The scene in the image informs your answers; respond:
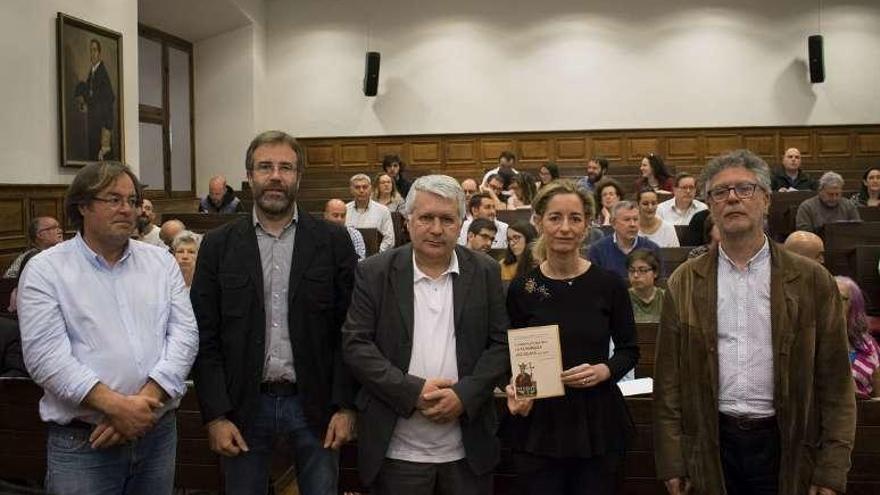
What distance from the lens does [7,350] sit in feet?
11.9

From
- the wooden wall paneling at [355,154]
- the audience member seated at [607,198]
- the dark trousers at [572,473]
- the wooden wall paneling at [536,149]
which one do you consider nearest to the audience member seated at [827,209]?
the audience member seated at [607,198]

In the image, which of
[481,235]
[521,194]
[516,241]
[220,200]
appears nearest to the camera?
[516,241]

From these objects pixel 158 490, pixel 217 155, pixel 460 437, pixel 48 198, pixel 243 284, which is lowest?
pixel 158 490

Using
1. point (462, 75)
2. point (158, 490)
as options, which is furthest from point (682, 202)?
point (462, 75)

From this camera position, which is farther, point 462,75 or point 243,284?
point 462,75

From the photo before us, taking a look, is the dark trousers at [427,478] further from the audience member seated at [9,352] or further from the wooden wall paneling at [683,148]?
the wooden wall paneling at [683,148]

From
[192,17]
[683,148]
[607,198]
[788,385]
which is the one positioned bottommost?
[788,385]

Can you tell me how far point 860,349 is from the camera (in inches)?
115

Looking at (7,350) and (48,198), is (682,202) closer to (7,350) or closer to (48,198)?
(7,350)

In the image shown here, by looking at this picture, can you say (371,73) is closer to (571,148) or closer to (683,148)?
(571,148)

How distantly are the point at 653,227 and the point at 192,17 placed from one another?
8.46 metres

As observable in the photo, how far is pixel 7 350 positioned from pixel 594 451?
→ 2781 mm

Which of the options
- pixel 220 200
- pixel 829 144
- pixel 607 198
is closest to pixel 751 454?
pixel 607 198

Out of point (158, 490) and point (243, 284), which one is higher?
point (243, 284)
